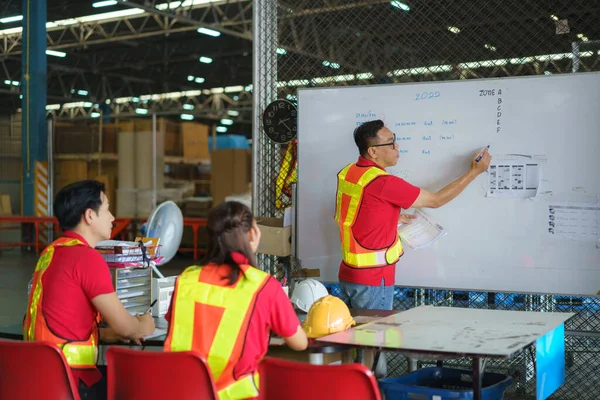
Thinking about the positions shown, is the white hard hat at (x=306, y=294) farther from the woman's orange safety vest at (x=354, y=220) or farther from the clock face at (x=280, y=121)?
the clock face at (x=280, y=121)

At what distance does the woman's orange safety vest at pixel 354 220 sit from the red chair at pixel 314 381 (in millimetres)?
1920

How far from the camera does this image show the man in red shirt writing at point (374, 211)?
419cm

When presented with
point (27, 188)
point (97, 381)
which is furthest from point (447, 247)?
point (27, 188)

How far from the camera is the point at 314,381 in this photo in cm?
231

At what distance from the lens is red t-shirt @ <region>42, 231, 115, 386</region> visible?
9.51ft

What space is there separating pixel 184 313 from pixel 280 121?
3272 millimetres

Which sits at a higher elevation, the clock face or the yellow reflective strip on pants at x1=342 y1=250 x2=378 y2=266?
the clock face

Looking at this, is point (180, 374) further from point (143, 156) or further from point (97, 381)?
point (143, 156)

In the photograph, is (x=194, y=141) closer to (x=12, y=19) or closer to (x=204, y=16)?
(x=204, y=16)

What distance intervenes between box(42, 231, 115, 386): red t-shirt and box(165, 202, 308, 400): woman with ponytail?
1.59ft

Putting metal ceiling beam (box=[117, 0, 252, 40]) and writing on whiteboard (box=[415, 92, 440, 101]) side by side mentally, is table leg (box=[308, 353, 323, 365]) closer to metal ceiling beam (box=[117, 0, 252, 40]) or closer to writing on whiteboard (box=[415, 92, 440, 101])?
writing on whiteboard (box=[415, 92, 440, 101])

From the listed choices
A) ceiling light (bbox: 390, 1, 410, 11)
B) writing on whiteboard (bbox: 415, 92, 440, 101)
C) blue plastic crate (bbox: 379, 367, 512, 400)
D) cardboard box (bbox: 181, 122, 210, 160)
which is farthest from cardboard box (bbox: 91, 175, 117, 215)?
blue plastic crate (bbox: 379, 367, 512, 400)

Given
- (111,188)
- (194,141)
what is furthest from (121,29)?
(111,188)

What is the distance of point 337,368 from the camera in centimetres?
224
